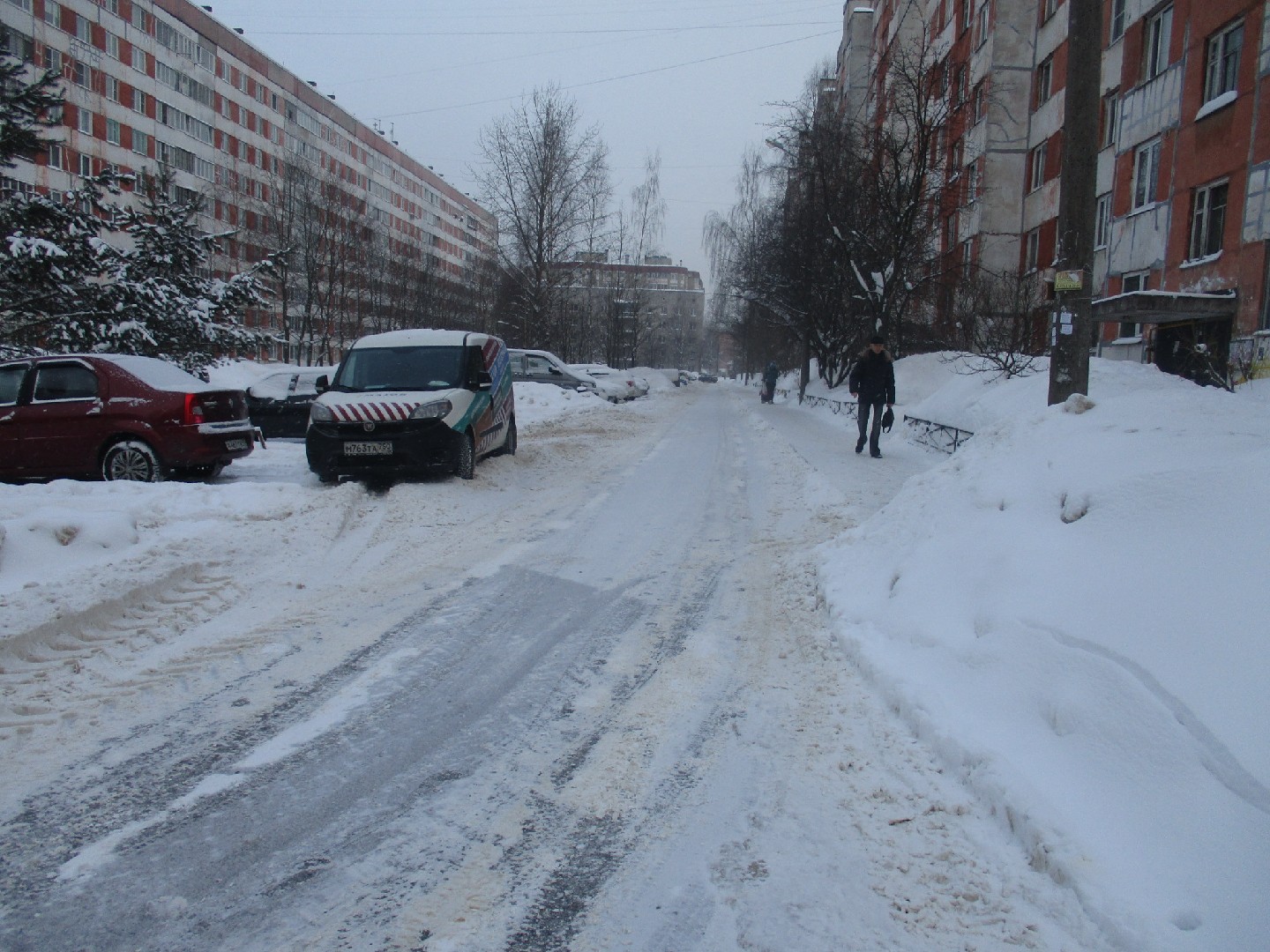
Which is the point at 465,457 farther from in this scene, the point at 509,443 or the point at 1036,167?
the point at 1036,167

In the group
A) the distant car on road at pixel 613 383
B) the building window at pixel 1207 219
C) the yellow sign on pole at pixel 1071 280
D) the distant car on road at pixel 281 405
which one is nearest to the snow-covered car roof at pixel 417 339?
the distant car on road at pixel 281 405

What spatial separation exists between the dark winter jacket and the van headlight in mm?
6099

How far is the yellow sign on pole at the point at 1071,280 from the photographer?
755 cm

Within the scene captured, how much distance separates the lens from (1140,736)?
9.52 feet

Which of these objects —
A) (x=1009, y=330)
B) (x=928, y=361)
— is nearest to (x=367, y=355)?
(x=1009, y=330)

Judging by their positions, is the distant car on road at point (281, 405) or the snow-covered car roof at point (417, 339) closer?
the snow-covered car roof at point (417, 339)

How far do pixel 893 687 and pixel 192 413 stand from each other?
8801mm

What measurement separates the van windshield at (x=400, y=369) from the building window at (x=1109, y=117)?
816 inches

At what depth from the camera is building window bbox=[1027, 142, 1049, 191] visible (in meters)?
27.5

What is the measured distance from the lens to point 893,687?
4008 mm

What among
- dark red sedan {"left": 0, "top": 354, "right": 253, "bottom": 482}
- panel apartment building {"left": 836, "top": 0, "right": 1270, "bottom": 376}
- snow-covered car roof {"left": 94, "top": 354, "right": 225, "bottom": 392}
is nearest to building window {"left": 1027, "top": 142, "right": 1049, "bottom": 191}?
panel apartment building {"left": 836, "top": 0, "right": 1270, "bottom": 376}

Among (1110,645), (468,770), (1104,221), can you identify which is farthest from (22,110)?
(1104,221)

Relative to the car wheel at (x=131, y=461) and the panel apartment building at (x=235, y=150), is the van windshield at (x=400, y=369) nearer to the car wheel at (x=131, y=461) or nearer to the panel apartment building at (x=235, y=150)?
the car wheel at (x=131, y=461)

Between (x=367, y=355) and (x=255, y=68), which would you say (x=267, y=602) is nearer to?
(x=367, y=355)
